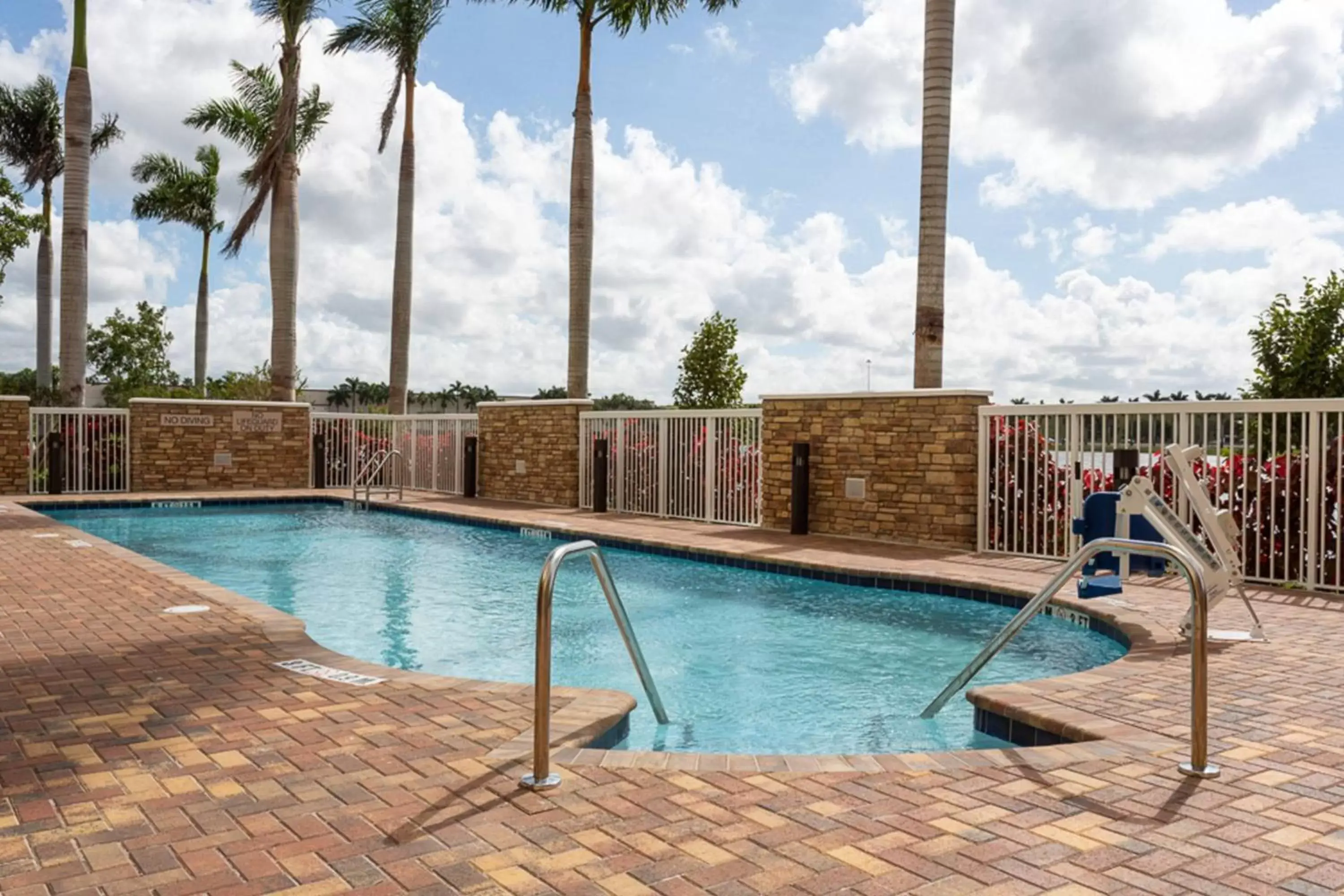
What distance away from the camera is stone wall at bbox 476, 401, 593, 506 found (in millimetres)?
15484

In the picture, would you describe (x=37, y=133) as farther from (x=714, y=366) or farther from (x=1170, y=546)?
(x=1170, y=546)

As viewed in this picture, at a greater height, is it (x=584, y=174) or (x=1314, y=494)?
(x=584, y=174)

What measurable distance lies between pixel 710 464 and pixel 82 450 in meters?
11.5

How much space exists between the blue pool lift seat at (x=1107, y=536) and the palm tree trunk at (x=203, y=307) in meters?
33.5

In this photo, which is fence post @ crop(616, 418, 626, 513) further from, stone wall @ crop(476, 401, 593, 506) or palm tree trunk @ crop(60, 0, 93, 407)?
palm tree trunk @ crop(60, 0, 93, 407)

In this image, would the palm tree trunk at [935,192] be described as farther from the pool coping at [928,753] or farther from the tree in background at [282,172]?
the tree in background at [282,172]

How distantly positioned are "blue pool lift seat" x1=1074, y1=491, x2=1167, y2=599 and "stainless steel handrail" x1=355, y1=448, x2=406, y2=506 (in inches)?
461

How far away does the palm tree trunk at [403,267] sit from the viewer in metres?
22.0

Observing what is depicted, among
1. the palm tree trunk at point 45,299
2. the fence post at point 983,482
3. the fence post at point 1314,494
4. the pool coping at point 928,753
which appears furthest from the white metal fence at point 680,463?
the palm tree trunk at point 45,299

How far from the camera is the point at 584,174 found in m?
17.0

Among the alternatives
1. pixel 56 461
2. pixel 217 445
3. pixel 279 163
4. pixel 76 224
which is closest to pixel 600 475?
pixel 217 445

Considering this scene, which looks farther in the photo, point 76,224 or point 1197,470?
point 76,224

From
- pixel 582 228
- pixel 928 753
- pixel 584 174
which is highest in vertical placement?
pixel 584 174

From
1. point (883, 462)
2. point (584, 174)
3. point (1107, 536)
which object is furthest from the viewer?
→ point (584, 174)
